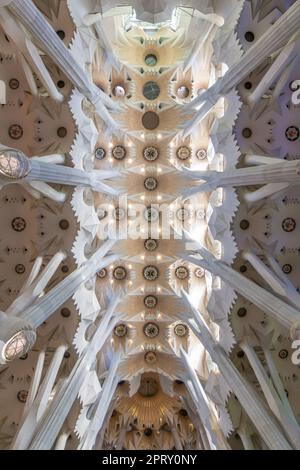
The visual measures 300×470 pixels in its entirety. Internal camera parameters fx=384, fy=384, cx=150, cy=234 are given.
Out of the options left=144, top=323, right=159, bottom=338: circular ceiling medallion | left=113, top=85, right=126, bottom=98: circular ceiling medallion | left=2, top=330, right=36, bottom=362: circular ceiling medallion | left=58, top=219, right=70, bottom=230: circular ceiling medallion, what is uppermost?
left=113, top=85, right=126, bottom=98: circular ceiling medallion

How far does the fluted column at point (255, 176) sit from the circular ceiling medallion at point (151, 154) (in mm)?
4102

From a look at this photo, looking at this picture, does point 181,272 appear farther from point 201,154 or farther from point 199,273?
point 201,154

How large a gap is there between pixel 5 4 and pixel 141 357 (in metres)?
16.6

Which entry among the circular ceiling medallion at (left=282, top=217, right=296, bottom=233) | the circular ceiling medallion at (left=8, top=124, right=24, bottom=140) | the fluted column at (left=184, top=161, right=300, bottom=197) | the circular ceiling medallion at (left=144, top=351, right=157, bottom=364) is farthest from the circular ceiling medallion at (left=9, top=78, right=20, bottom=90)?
the circular ceiling medallion at (left=144, top=351, right=157, bottom=364)

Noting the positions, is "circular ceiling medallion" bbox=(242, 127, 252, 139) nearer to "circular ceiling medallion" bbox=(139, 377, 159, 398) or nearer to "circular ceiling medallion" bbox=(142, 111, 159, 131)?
"circular ceiling medallion" bbox=(142, 111, 159, 131)

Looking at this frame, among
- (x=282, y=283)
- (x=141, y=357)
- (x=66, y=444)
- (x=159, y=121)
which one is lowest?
(x=66, y=444)

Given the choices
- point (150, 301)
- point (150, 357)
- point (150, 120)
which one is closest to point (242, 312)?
point (150, 301)

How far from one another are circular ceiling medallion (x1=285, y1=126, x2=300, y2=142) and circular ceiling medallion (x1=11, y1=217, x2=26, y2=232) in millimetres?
9627

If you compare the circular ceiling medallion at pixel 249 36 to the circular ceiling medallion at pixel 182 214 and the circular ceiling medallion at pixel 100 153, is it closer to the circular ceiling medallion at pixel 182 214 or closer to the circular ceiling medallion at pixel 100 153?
the circular ceiling medallion at pixel 100 153

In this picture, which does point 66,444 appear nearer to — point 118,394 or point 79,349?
point 79,349

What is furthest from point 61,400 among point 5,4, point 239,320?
point 5,4

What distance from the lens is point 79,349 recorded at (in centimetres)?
1377

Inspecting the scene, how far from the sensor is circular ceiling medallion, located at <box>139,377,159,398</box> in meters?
20.9

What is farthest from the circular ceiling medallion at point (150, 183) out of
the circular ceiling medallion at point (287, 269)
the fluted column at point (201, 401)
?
the fluted column at point (201, 401)
